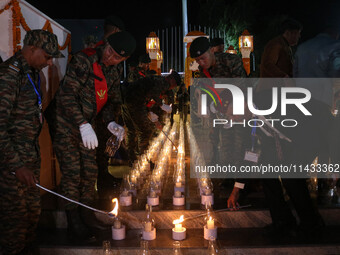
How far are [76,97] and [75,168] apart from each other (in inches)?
25.0

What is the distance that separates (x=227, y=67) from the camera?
3814 mm

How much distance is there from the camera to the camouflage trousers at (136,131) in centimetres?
528

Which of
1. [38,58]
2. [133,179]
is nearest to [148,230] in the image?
[133,179]

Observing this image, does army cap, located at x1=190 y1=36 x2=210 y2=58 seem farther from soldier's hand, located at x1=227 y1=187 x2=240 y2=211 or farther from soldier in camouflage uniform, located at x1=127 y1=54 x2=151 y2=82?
soldier in camouflage uniform, located at x1=127 y1=54 x2=151 y2=82

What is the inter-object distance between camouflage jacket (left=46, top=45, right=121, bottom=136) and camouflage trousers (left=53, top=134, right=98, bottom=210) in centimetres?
11

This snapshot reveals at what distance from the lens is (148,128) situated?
17.6ft

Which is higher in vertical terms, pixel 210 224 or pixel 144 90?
pixel 144 90

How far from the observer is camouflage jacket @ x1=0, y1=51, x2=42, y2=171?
93.6 inches

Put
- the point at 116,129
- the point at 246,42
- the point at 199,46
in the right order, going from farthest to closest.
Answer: the point at 246,42 < the point at 199,46 < the point at 116,129

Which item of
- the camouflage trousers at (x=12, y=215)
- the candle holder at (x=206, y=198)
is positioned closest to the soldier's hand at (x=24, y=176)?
the camouflage trousers at (x=12, y=215)

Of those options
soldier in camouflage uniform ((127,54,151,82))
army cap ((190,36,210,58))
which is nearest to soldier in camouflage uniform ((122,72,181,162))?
soldier in camouflage uniform ((127,54,151,82))

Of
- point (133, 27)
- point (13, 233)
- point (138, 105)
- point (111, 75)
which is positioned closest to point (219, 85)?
point (111, 75)

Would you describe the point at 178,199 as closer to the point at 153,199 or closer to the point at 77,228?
the point at 153,199

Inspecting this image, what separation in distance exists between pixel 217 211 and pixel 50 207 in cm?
171
